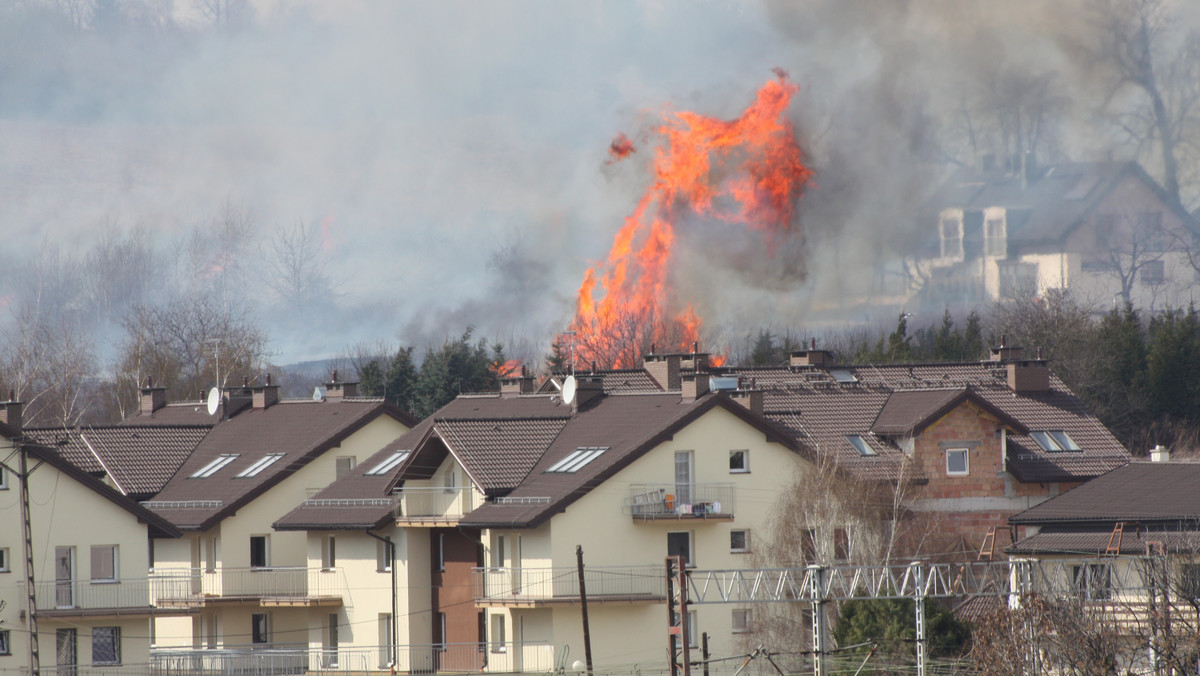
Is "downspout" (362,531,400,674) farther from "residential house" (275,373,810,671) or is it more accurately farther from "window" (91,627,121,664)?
"window" (91,627,121,664)

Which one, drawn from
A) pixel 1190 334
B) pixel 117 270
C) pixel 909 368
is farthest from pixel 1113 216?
pixel 117 270

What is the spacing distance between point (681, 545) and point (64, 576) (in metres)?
18.5

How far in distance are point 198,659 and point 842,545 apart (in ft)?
68.7

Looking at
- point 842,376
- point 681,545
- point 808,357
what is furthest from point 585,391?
point 808,357

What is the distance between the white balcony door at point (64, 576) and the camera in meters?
48.0

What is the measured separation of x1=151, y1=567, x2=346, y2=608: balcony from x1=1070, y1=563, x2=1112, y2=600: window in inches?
1012

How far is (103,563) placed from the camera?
4916cm

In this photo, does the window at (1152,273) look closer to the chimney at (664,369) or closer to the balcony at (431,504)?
the chimney at (664,369)

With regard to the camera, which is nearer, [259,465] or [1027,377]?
[259,465]

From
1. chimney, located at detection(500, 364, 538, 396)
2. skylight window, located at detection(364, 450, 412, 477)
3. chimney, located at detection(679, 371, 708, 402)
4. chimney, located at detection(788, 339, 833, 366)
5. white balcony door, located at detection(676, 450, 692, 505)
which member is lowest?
white balcony door, located at detection(676, 450, 692, 505)

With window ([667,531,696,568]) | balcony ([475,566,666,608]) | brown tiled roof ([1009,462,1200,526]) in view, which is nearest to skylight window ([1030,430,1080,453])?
brown tiled roof ([1009,462,1200,526])

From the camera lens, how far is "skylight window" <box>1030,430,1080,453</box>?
60000 mm

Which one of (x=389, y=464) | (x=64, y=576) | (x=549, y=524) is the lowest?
(x=64, y=576)

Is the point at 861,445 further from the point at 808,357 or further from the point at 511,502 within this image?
the point at 511,502
